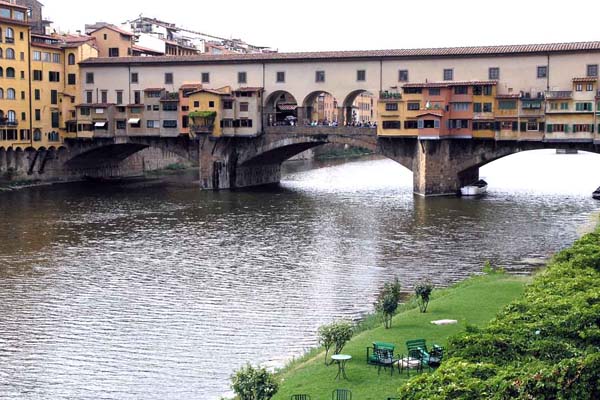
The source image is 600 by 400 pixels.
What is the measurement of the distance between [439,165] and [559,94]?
9.27 m

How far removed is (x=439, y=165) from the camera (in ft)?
206

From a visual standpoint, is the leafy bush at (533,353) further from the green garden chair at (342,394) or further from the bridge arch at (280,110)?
the bridge arch at (280,110)

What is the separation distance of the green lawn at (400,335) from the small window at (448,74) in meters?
30.4

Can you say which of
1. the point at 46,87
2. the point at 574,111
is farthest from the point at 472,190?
the point at 46,87

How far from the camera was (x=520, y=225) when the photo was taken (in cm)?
4906

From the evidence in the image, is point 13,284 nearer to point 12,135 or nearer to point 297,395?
point 297,395

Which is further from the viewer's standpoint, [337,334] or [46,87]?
[46,87]

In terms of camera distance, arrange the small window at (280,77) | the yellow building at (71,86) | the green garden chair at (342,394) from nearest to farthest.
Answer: the green garden chair at (342,394) < the small window at (280,77) < the yellow building at (71,86)

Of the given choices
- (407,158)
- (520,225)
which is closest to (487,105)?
(407,158)

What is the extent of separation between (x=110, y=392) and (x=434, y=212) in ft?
114

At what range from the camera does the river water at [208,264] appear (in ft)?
82.8

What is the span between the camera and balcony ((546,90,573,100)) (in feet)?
192

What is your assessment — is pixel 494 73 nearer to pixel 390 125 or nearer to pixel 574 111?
pixel 574 111

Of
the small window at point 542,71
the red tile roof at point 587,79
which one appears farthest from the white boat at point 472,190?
the red tile roof at point 587,79
